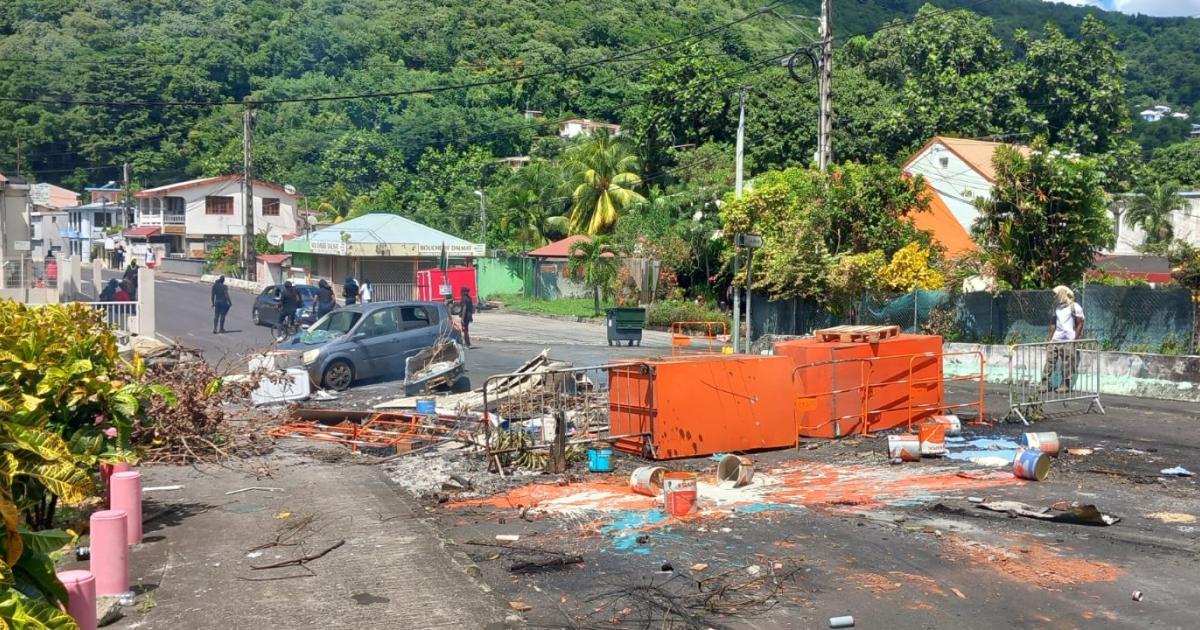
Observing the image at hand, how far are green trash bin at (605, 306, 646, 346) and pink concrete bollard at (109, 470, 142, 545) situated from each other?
2170 centimetres

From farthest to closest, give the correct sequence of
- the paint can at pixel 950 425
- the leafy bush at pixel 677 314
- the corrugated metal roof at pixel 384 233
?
1. the corrugated metal roof at pixel 384 233
2. the leafy bush at pixel 677 314
3. the paint can at pixel 950 425

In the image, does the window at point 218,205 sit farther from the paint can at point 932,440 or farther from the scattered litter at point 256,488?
the paint can at point 932,440

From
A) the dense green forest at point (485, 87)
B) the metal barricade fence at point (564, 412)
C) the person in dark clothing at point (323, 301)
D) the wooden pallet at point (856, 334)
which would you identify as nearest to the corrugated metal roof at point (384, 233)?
the dense green forest at point (485, 87)

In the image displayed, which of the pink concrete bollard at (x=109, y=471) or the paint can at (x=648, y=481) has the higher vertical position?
the pink concrete bollard at (x=109, y=471)

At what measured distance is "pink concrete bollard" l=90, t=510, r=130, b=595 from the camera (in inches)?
260

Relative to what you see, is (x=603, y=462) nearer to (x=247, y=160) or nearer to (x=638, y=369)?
(x=638, y=369)

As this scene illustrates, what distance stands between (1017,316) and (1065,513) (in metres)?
12.8

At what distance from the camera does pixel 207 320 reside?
3444 centimetres

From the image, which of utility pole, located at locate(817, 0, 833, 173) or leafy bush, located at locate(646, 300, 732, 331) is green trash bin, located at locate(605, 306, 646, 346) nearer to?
leafy bush, located at locate(646, 300, 732, 331)

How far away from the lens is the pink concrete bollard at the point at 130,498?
8109 millimetres

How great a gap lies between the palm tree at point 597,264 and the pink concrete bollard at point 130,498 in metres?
32.7

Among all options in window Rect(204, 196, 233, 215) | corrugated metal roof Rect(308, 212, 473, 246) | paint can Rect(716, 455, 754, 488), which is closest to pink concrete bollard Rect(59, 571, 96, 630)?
paint can Rect(716, 455, 754, 488)

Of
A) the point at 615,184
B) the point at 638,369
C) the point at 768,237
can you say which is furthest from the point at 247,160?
the point at 638,369

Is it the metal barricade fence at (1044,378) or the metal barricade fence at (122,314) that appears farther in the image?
the metal barricade fence at (122,314)
